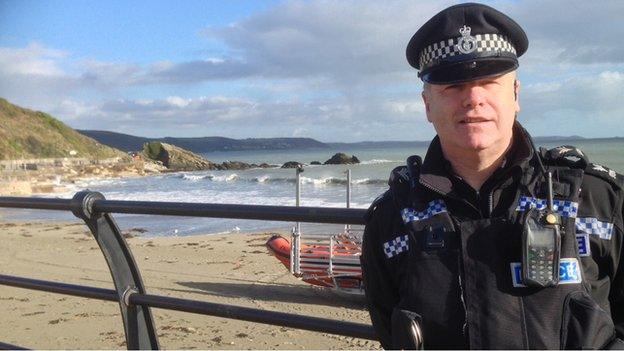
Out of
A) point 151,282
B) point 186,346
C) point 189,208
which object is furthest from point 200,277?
point 189,208

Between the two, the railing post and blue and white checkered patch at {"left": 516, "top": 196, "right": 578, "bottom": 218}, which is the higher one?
blue and white checkered patch at {"left": 516, "top": 196, "right": 578, "bottom": 218}

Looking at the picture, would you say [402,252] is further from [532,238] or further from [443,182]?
[532,238]

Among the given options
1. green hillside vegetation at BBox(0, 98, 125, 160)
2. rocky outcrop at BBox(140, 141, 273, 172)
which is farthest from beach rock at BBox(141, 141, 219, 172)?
green hillside vegetation at BBox(0, 98, 125, 160)

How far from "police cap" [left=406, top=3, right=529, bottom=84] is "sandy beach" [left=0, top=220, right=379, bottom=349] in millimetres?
5550

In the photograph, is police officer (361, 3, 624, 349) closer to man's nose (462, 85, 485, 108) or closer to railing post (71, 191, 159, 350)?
man's nose (462, 85, 485, 108)

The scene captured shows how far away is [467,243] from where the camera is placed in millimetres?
1580

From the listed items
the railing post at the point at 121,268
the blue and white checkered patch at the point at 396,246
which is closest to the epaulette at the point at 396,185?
the blue and white checkered patch at the point at 396,246

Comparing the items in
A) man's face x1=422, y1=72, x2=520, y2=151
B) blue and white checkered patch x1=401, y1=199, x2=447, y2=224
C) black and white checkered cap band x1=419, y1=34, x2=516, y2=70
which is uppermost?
black and white checkered cap band x1=419, y1=34, x2=516, y2=70

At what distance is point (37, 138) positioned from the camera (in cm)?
7944

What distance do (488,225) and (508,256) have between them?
0.08m

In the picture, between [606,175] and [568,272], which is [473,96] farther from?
[568,272]

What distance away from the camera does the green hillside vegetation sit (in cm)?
7175

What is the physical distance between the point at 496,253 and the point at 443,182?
0.75 feet

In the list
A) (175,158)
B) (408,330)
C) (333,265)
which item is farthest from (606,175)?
(175,158)
